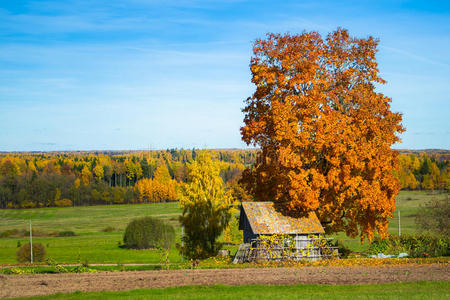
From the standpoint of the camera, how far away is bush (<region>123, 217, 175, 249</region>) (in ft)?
145

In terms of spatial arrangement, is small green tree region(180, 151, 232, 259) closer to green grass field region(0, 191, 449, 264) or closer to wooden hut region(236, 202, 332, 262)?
green grass field region(0, 191, 449, 264)

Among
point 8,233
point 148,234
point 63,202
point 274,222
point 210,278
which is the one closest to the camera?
point 210,278

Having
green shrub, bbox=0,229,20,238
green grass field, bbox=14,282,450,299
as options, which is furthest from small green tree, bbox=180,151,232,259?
green shrub, bbox=0,229,20,238

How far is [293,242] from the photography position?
928 inches

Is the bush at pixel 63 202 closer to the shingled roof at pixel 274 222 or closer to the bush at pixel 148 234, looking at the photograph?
the bush at pixel 148 234

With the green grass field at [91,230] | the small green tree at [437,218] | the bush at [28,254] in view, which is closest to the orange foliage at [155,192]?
the green grass field at [91,230]

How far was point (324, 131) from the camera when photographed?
78.9 feet

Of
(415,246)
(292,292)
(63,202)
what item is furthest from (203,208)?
(63,202)

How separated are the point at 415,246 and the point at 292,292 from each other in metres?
13.7

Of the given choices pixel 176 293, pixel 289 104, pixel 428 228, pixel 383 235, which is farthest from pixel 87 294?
pixel 428 228

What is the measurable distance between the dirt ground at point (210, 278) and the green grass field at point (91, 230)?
18.6 ft

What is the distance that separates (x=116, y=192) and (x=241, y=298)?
110426 mm

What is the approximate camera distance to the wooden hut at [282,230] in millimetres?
23484

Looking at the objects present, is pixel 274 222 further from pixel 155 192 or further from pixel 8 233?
pixel 155 192
